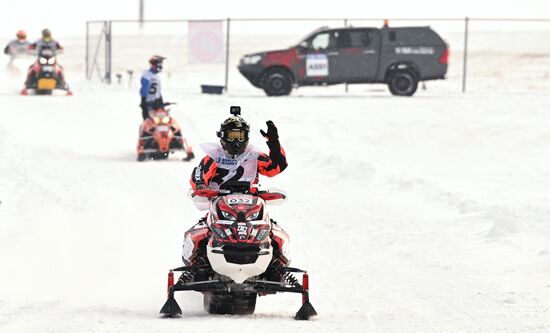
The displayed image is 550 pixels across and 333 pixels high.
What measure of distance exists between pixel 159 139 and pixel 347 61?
497 inches

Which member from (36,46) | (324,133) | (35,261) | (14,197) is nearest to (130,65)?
(36,46)

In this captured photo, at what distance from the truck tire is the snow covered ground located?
0.25m

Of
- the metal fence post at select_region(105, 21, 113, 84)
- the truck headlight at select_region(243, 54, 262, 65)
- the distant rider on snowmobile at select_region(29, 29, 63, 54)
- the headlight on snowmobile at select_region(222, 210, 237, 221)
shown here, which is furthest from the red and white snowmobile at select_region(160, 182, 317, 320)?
the metal fence post at select_region(105, 21, 113, 84)

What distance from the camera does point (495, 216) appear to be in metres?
15.7

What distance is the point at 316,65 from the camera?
33.8m

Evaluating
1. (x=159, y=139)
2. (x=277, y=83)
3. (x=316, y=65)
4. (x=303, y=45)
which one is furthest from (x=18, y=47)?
(x=159, y=139)

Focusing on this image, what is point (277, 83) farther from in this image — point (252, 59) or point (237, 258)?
point (237, 258)

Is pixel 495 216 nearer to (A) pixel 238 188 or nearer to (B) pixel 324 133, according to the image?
(A) pixel 238 188

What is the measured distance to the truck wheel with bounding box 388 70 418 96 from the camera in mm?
34062

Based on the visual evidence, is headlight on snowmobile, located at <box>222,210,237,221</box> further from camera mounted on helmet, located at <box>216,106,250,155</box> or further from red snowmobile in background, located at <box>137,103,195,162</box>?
Result: red snowmobile in background, located at <box>137,103,195,162</box>

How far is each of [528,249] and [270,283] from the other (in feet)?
15.2

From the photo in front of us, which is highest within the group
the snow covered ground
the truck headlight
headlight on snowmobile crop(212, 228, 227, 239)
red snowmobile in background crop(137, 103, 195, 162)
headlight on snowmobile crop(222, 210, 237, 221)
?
the truck headlight

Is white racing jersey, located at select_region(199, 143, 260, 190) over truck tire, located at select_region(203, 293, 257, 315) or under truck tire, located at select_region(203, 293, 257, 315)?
over

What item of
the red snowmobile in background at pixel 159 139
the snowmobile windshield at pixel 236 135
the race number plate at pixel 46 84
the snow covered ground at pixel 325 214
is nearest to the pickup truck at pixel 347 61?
the snow covered ground at pixel 325 214
